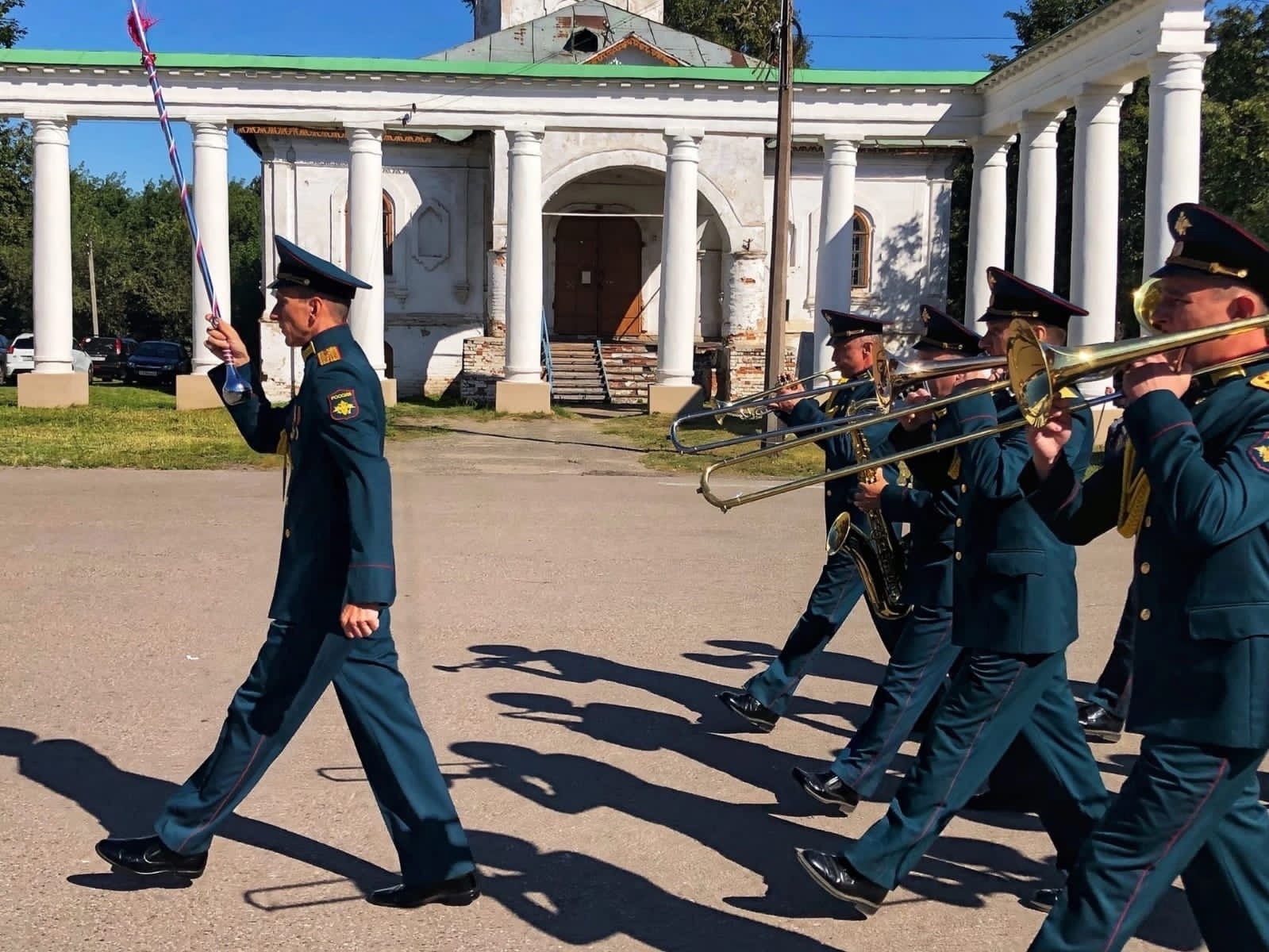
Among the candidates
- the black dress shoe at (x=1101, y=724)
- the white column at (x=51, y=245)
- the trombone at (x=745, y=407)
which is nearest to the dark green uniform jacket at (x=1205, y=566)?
the trombone at (x=745, y=407)

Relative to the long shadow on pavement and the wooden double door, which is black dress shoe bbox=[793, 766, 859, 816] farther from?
the wooden double door

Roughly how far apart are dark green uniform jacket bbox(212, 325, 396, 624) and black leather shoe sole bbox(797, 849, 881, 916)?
1613mm

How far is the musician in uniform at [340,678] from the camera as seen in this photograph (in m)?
4.30

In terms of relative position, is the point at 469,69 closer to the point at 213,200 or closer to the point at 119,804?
the point at 213,200

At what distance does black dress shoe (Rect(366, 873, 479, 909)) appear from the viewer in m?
4.31

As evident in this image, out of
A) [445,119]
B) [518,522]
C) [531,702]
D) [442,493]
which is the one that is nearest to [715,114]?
[445,119]

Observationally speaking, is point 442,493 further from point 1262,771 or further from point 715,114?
point 715,114

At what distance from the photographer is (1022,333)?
331cm

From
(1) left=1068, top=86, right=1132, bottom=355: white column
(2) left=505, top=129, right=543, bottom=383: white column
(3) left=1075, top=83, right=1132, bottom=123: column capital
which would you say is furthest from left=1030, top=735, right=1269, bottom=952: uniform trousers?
(2) left=505, top=129, right=543, bottom=383: white column

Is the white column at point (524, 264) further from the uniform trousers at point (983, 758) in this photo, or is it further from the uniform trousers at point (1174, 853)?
the uniform trousers at point (1174, 853)

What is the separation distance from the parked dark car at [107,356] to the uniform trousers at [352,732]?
4194 centimetres

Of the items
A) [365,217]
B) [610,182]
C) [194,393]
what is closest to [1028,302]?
[365,217]

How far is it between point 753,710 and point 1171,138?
56.8ft

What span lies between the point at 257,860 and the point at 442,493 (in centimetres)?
1103
